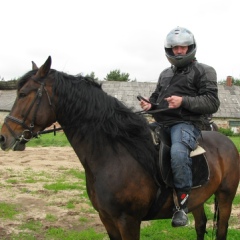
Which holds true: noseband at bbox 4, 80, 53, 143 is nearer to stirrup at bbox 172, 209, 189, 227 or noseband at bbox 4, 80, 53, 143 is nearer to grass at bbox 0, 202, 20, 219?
stirrup at bbox 172, 209, 189, 227

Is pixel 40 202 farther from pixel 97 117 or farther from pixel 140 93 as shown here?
pixel 140 93

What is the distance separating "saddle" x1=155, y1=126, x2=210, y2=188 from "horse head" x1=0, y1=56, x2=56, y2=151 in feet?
4.37

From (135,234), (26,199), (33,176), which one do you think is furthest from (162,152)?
(33,176)

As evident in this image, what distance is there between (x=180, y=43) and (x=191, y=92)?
0.62 metres

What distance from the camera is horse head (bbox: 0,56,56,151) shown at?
136 inches

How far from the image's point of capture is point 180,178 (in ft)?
12.7

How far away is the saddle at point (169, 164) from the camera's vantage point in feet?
12.8

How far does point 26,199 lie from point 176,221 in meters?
5.09

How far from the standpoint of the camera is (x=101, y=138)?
3.76 m

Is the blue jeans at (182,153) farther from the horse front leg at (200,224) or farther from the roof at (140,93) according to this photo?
the roof at (140,93)

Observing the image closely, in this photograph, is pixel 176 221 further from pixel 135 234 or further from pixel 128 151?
pixel 128 151

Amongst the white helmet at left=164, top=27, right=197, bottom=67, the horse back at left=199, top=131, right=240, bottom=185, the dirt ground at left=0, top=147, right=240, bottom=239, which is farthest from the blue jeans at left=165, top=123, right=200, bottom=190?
the dirt ground at left=0, top=147, right=240, bottom=239

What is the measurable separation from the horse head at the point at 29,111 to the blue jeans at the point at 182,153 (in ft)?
4.79

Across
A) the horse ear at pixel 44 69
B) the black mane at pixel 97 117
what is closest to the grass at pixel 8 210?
the black mane at pixel 97 117
